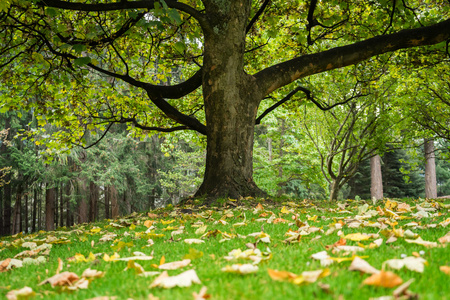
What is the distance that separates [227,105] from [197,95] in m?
4.51

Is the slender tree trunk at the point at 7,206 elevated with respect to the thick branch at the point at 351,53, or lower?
lower

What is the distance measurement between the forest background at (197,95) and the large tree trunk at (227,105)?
50 centimetres

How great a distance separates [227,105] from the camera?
489 cm

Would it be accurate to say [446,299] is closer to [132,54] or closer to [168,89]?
[168,89]

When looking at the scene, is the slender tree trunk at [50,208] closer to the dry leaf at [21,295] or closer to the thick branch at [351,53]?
the thick branch at [351,53]

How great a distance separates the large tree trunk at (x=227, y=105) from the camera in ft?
15.8

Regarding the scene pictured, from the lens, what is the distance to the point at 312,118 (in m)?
11.7

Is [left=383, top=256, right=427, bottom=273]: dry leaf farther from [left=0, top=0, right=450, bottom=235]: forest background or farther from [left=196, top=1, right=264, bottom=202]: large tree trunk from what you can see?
[left=196, top=1, right=264, bottom=202]: large tree trunk

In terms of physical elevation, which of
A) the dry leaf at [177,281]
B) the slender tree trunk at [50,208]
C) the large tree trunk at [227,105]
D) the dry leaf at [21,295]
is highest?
the large tree trunk at [227,105]

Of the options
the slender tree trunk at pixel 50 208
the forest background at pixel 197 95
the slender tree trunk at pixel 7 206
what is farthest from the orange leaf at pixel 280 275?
the slender tree trunk at pixel 7 206

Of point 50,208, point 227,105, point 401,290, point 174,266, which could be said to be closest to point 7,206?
point 50,208

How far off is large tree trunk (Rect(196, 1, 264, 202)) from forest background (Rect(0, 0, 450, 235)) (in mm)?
496

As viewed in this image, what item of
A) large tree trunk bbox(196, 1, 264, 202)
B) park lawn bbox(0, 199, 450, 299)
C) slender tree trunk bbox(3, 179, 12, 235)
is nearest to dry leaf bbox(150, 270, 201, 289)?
park lawn bbox(0, 199, 450, 299)

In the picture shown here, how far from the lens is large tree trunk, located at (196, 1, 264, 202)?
15.8 feet
